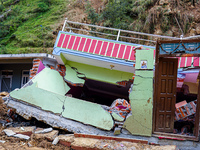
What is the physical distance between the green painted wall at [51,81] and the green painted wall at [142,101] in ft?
10.7

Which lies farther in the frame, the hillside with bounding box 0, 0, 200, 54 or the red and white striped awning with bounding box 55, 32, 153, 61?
the hillside with bounding box 0, 0, 200, 54

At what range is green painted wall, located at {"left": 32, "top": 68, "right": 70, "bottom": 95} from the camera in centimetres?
786

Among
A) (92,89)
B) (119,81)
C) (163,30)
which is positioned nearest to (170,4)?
(163,30)

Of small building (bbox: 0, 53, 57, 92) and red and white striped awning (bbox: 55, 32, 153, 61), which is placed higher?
red and white striped awning (bbox: 55, 32, 153, 61)

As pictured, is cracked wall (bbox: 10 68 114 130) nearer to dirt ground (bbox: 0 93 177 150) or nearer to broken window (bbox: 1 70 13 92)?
dirt ground (bbox: 0 93 177 150)

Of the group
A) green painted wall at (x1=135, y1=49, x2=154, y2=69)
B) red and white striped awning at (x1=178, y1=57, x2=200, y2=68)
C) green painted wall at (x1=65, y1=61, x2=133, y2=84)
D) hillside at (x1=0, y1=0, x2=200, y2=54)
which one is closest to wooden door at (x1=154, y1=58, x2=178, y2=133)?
green painted wall at (x1=135, y1=49, x2=154, y2=69)

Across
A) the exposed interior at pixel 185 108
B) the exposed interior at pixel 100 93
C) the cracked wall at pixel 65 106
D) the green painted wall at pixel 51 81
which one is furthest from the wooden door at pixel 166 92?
the exposed interior at pixel 100 93

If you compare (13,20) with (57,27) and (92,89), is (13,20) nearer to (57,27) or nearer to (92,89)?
(57,27)

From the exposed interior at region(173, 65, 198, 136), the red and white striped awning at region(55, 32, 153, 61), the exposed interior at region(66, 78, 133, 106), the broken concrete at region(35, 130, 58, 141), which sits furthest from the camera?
the exposed interior at region(66, 78, 133, 106)

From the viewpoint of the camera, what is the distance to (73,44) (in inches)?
322

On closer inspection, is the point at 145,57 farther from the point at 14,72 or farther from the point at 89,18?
the point at 89,18

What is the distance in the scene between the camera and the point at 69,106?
22.9ft

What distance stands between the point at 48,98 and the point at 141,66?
3315mm

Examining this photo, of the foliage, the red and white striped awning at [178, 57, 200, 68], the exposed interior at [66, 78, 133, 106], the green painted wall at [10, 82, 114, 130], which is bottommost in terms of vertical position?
the exposed interior at [66, 78, 133, 106]
